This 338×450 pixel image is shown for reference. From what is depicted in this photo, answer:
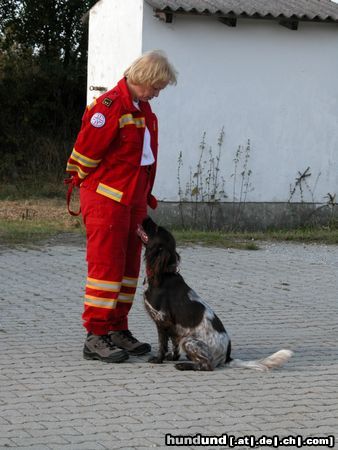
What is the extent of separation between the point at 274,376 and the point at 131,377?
1.00m

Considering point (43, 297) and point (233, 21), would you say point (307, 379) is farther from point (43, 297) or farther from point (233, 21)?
point (233, 21)

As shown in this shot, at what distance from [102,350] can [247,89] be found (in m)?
9.09

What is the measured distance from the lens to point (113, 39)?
52.3 ft

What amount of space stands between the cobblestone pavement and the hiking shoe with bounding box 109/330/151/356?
88mm

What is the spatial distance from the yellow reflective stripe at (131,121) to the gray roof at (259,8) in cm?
779

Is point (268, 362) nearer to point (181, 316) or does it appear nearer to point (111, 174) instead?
point (181, 316)

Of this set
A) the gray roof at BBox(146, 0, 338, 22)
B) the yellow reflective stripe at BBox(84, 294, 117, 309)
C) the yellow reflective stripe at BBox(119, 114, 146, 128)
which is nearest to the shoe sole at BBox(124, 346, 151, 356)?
the yellow reflective stripe at BBox(84, 294, 117, 309)

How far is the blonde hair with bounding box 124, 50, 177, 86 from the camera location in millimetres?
6781

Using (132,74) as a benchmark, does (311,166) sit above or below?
below

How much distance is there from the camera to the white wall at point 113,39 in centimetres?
1503

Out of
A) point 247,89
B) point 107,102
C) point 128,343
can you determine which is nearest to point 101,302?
point 128,343

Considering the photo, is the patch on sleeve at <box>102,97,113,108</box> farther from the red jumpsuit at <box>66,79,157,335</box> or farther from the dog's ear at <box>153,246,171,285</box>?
the dog's ear at <box>153,246,171,285</box>

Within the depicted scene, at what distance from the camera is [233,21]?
49.4 feet

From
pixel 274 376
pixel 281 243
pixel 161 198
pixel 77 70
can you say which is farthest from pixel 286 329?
pixel 77 70
